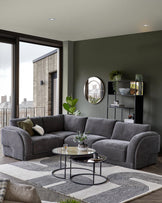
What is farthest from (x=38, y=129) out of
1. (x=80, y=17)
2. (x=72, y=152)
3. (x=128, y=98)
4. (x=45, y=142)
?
(x=80, y=17)

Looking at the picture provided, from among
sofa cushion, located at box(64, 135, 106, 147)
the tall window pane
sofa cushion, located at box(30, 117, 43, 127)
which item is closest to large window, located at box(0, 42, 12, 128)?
the tall window pane

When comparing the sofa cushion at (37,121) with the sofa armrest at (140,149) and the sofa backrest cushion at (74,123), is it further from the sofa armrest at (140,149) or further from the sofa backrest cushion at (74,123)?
the sofa armrest at (140,149)

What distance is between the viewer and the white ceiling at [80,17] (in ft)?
15.7

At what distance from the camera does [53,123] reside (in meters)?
7.10

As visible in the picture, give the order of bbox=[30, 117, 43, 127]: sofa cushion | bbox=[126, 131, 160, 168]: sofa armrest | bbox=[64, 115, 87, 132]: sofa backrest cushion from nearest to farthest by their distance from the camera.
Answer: bbox=[126, 131, 160, 168]: sofa armrest → bbox=[30, 117, 43, 127]: sofa cushion → bbox=[64, 115, 87, 132]: sofa backrest cushion

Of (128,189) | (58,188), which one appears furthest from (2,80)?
(128,189)

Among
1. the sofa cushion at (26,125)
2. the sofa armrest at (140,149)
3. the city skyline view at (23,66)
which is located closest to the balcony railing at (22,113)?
the city skyline view at (23,66)

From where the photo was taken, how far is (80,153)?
4855mm

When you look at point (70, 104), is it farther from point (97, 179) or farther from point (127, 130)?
point (97, 179)

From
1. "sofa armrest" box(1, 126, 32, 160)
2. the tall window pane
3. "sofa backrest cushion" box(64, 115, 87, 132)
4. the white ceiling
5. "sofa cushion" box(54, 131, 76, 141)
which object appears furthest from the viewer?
the tall window pane

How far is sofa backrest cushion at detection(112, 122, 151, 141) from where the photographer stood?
5906 millimetres

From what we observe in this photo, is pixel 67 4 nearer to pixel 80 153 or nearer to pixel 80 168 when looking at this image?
pixel 80 153

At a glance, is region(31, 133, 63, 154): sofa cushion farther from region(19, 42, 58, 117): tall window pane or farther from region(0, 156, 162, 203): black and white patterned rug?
region(19, 42, 58, 117): tall window pane

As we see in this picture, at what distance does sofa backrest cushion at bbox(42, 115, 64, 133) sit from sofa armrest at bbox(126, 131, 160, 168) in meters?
2.21
